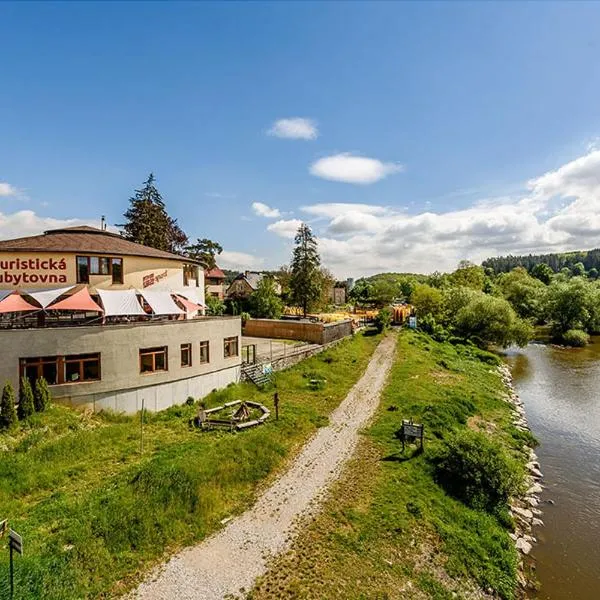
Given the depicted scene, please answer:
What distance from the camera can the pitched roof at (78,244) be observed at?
2005cm

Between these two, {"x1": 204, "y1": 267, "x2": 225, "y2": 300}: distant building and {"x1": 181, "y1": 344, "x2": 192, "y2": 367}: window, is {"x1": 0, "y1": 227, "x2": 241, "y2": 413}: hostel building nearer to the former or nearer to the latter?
{"x1": 181, "y1": 344, "x2": 192, "y2": 367}: window

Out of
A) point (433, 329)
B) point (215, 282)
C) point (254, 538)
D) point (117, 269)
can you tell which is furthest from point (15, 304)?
point (433, 329)

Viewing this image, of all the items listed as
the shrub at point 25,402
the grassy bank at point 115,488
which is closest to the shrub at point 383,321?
the grassy bank at point 115,488

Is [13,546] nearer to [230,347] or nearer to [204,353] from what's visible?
[204,353]

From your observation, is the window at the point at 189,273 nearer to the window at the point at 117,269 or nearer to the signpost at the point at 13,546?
the window at the point at 117,269

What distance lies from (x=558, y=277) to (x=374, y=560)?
101070 millimetres

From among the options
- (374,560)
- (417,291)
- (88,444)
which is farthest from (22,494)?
(417,291)

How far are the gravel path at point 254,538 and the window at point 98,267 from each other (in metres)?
14.0

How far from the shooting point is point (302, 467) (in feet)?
47.6

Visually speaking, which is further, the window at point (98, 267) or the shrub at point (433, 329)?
the shrub at point (433, 329)

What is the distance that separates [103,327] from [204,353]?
5.94 meters

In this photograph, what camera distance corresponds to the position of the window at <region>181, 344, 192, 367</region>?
21062 millimetres

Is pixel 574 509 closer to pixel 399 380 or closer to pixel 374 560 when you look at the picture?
Answer: pixel 374 560

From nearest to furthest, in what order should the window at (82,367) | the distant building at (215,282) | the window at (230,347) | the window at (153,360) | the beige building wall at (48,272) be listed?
the window at (82,367)
the window at (153,360)
the beige building wall at (48,272)
the window at (230,347)
the distant building at (215,282)
